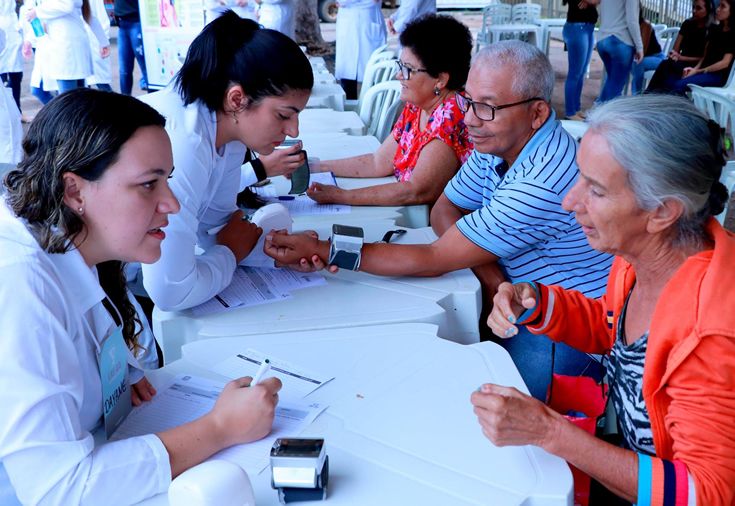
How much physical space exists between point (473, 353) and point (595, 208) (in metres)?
0.42

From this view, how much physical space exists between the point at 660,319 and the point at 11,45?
6884 millimetres

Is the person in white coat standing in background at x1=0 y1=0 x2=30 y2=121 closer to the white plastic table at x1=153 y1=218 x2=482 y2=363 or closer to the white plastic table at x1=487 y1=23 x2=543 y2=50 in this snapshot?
the white plastic table at x1=153 y1=218 x2=482 y2=363

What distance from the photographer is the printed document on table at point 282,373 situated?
133cm

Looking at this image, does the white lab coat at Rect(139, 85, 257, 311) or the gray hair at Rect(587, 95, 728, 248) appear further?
the white lab coat at Rect(139, 85, 257, 311)

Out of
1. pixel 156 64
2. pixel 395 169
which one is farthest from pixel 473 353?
pixel 156 64

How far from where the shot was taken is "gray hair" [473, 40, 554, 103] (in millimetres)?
1850

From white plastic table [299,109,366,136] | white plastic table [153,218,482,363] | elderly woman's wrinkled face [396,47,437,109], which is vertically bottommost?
white plastic table [153,218,482,363]

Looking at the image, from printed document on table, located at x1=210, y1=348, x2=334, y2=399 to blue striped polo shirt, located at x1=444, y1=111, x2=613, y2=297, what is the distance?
27.1 inches

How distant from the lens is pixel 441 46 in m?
2.60

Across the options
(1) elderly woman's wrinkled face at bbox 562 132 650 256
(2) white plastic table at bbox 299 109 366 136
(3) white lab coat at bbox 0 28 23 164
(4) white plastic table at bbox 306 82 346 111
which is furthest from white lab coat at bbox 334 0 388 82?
(1) elderly woman's wrinkled face at bbox 562 132 650 256

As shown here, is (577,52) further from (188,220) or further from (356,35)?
(188,220)

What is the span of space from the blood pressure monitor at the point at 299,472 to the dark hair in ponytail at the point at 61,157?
0.48 metres

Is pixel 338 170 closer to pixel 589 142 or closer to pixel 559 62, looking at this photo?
pixel 589 142

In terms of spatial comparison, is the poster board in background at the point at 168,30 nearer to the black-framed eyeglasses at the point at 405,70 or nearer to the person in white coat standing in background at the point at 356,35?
the black-framed eyeglasses at the point at 405,70
